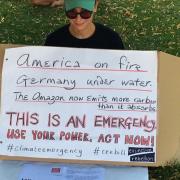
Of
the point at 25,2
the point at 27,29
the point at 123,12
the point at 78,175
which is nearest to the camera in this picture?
the point at 78,175

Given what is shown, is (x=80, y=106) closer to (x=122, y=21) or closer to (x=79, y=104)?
(x=79, y=104)

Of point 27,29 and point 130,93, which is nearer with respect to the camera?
point 130,93

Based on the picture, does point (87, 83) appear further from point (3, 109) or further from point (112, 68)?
point (3, 109)

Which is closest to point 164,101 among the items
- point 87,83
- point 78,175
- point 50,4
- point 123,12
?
point 87,83

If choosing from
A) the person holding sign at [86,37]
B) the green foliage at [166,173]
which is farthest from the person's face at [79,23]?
the green foliage at [166,173]

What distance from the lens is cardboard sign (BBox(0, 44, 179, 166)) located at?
10.6 feet

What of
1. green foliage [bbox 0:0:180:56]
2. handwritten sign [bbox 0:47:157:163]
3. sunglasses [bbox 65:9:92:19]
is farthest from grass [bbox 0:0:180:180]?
handwritten sign [bbox 0:47:157:163]

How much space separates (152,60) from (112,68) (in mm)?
254

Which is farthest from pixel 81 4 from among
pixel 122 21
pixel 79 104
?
pixel 122 21

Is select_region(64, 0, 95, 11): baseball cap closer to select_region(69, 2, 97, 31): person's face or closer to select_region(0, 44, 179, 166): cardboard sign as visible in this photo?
select_region(69, 2, 97, 31): person's face

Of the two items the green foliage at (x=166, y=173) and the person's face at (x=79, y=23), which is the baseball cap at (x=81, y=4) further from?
the green foliage at (x=166, y=173)

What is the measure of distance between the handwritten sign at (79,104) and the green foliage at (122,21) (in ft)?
9.87

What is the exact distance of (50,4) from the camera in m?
7.97

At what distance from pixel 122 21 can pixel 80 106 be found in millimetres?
4145
